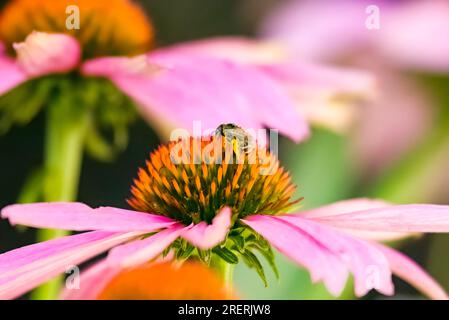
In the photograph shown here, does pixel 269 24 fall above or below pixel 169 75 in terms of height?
above

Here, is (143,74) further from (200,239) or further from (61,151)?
(200,239)

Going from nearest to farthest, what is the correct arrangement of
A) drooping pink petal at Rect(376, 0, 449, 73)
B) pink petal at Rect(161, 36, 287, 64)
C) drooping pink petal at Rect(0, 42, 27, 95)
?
drooping pink petal at Rect(0, 42, 27, 95)
pink petal at Rect(161, 36, 287, 64)
drooping pink petal at Rect(376, 0, 449, 73)

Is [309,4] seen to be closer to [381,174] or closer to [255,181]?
[381,174]

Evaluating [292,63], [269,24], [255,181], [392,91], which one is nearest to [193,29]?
[269,24]

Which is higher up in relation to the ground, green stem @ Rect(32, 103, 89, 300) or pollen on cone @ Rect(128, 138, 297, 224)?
green stem @ Rect(32, 103, 89, 300)

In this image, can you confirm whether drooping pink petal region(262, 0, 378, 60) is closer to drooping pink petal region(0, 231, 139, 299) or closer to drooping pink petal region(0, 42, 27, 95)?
drooping pink petal region(0, 42, 27, 95)

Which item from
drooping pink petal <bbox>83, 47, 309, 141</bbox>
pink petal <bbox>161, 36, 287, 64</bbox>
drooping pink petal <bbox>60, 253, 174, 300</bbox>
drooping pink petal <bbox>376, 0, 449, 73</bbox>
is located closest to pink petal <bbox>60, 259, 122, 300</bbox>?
drooping pink petal <bbox>60, 253, 174, 300</bbox>

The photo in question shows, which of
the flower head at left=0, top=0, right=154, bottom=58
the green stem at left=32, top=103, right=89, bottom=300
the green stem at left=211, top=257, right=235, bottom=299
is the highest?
the flower head at left=0, top=0, right=154, bottom=58
